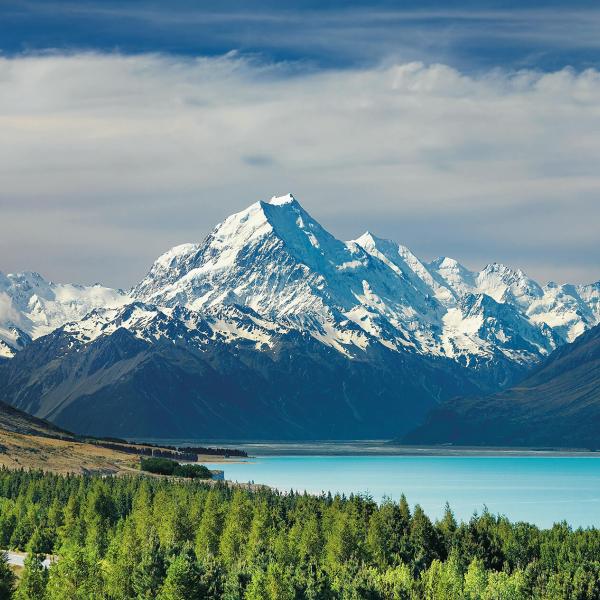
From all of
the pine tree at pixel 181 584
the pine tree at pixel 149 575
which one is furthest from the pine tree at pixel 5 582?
the pine tree at pixel 181 584

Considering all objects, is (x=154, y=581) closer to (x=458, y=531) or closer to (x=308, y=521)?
(x=308, y=521)

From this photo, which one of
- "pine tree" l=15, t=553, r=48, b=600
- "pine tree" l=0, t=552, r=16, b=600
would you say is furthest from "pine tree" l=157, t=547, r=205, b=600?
"pine tree" l=0, t=552, r=16, b=600

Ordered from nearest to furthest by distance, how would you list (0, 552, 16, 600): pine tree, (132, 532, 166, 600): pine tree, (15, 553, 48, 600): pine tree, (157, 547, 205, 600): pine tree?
(157, 547, 205, 600): pine tree < (0, 552, 16, 600): pine tree < (15, 553, 48, 600): pine tree < (132, 532, 166, 600): pine tree

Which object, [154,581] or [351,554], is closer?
[154,581]

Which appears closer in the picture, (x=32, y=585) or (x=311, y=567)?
(x=32, y=585)

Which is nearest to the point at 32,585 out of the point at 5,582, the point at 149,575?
the point at 5,582

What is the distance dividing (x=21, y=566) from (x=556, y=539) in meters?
84.5

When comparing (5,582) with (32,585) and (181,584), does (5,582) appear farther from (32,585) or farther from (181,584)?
(181,584)

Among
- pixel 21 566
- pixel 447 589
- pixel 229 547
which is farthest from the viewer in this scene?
pixel 229 547

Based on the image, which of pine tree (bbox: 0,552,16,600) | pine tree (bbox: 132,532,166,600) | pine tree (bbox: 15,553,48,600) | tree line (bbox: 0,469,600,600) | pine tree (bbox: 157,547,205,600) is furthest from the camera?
pine tree (bbox: 132,532,166,600)

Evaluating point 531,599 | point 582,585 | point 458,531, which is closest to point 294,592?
point 531,599

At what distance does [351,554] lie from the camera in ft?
602

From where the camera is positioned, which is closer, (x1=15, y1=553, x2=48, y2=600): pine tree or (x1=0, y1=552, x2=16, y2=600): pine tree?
(x1=0, y1=552, x2=16, y2=600): pine tree

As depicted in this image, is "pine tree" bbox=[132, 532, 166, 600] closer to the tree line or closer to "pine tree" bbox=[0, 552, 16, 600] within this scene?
the tree line
